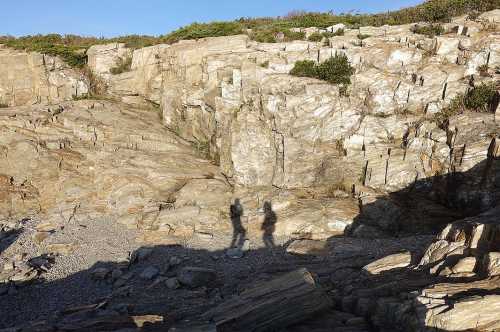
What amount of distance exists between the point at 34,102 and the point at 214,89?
14404 mm

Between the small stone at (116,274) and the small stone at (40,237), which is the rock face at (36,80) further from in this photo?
the small stone at (116,274)

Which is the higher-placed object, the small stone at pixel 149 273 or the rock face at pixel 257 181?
the rock face at pixel 257 181

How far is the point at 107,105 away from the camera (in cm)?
2650

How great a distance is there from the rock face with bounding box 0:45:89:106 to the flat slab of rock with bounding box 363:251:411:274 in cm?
2572

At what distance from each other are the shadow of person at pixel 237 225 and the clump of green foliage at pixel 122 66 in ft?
54.8

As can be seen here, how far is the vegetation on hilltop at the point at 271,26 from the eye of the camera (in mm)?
25875

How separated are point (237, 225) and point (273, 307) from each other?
32.1ft

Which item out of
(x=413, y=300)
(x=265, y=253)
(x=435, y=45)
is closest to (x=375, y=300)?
(x=413, y=300)

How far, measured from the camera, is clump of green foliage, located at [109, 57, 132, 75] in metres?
29.2

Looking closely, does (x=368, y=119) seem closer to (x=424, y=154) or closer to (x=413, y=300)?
(x=424, y=154)

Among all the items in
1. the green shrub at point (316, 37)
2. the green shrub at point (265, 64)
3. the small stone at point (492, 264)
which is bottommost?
the small stone at point (492, 264)

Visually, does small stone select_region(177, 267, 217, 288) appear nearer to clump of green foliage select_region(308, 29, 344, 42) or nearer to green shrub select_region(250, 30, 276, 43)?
clump of green foliage select_region(308, 29, 344, 42)

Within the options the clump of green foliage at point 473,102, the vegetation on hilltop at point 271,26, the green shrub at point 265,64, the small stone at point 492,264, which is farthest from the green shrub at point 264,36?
the small stone at point 492,264

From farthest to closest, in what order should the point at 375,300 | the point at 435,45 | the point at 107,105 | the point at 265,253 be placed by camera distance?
the point at 107,105 → the point at 435,45 → the point at 265,253 → the point at 375,300
